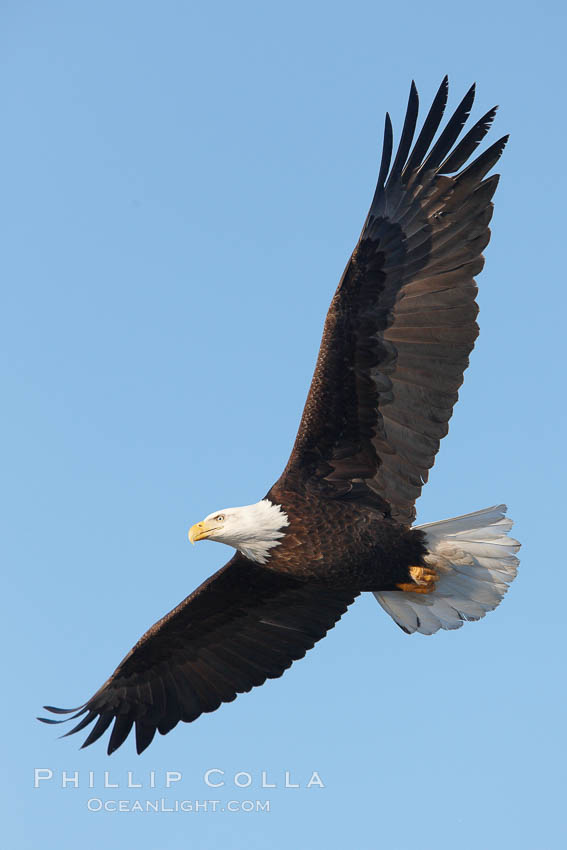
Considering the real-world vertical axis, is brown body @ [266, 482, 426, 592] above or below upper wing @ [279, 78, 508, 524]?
below

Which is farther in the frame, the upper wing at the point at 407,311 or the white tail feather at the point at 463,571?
the white tail feather at the point at 463,571

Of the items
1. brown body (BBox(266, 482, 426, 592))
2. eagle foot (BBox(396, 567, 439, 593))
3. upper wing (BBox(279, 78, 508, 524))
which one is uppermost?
upper wing (BBox(279, 78, 508, 524))

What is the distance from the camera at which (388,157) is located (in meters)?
9.24

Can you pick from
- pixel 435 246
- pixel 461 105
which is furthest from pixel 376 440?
pixel 461 105

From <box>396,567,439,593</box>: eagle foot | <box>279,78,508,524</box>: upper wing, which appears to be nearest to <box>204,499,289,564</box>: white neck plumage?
<box>279,78,508,524</box>: upper wing

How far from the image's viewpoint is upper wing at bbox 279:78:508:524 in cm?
915

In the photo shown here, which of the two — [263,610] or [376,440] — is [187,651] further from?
[376,440]

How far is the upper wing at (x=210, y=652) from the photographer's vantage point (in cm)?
1043

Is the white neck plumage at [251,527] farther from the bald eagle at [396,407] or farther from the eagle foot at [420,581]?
the eagle foot at [420,581]

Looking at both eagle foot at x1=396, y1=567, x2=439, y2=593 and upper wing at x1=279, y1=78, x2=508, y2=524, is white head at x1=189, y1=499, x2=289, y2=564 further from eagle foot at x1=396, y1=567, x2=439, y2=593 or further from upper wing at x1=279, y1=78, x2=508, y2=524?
→ eagle foot at x1=396, y1=567, x2=439, y2=593

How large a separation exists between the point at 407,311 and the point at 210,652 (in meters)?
3.22

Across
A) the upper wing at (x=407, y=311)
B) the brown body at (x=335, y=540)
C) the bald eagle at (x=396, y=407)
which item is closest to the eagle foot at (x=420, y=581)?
the bald eagle at (x=396, y=407)

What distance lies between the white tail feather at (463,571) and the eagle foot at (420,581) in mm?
60

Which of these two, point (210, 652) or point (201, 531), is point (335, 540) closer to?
point (201, 531)
